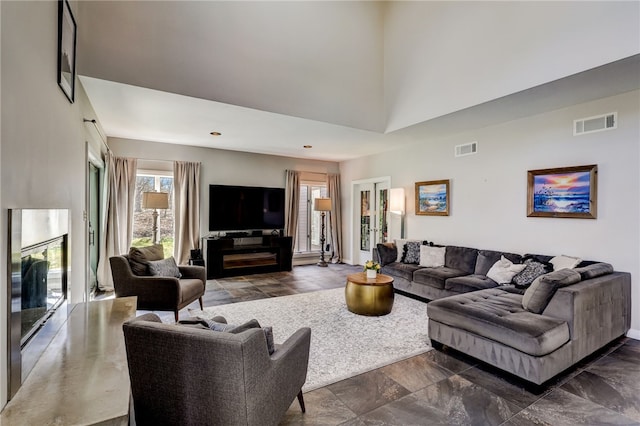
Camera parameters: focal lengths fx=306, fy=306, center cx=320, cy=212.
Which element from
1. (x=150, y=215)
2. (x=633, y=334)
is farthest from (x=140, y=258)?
(x=633, y=334)

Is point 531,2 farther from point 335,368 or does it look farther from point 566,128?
point 335,368

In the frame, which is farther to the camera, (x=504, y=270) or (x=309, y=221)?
(x=309, y=221)

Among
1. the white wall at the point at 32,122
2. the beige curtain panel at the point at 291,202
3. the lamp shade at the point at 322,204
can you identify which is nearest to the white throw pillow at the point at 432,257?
the lamp shade at the point at 322,204

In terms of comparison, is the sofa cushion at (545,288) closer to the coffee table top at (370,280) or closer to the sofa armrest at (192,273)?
the coffee table top at (370,280)

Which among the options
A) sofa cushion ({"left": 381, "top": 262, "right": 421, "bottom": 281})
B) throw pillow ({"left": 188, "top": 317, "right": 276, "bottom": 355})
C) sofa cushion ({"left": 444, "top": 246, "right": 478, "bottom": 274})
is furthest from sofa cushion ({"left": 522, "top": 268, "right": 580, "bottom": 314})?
throw pillow ({"left": 188, "top": 317, "right": 276, "bottom": 355})

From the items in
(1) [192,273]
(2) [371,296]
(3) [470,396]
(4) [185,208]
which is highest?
(4) [185,208]

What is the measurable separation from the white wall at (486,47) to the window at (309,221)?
3.42 m

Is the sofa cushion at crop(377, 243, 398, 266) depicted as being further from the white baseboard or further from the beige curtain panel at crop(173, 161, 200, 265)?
the beige curtain panel at crop(173, 161, 200, 265)

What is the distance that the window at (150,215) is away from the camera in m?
5.97

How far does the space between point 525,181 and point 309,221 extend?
16.4 feet

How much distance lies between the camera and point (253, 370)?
4.82 feet

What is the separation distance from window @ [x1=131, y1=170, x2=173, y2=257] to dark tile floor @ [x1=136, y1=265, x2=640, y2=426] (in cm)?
506

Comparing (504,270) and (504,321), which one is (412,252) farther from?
(504,321)

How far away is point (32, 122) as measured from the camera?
177cm
